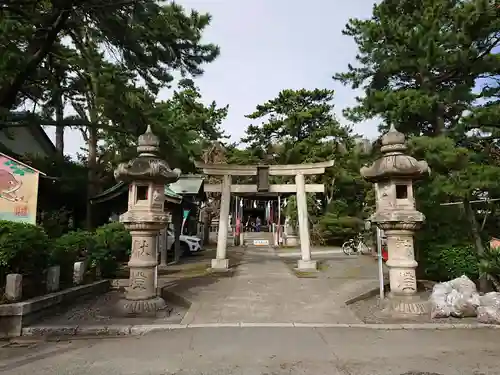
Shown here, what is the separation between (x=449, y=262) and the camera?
986 cm

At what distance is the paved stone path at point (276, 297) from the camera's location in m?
7.45

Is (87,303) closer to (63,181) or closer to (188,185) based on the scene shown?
(63,181)

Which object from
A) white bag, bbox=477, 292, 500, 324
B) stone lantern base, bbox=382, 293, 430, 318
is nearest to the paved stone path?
stone lantern base, bbox=382, 293, 430, 318

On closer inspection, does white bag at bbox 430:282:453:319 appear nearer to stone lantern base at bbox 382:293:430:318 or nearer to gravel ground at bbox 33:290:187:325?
stone lantern base at bbox 382:293:430:318

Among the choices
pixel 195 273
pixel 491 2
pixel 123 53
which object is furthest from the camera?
pixel 195 273

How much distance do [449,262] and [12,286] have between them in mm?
10111

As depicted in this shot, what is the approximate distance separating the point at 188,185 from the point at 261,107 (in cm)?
2027

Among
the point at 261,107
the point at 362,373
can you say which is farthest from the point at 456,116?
the point at 261,107

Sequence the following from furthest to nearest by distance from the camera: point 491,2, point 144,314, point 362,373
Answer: point 491,2, point 144,314, point 362,373

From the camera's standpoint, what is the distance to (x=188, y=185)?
827 inches

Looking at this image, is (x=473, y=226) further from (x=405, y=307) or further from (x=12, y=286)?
(x=12, y=286)

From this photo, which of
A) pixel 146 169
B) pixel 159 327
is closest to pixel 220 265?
pixel 146 169

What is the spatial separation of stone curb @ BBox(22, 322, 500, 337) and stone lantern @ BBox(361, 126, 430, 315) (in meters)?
0.82

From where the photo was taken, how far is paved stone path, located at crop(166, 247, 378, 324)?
7449 mm
